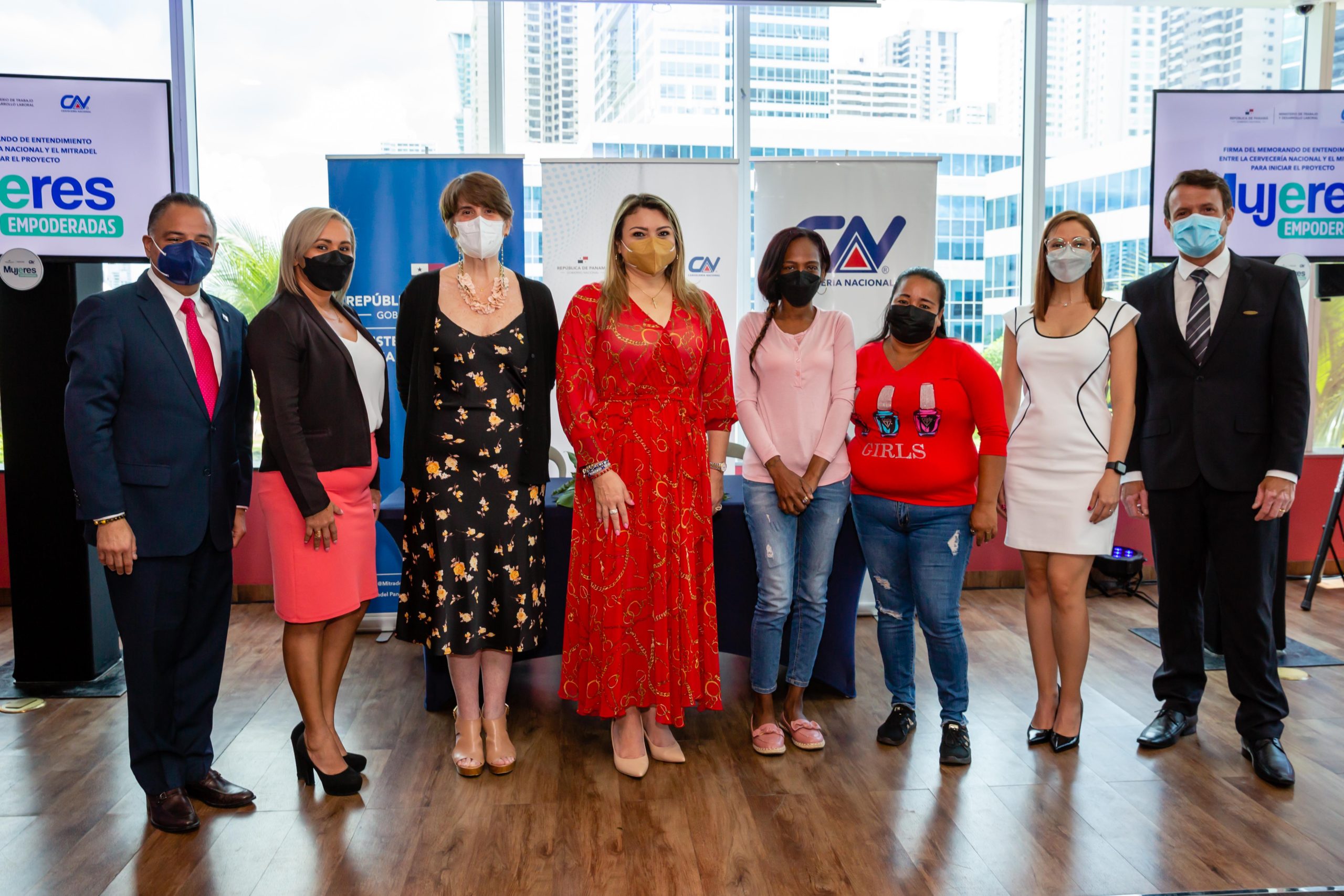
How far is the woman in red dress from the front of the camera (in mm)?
2639

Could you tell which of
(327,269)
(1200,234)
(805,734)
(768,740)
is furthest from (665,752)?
(1200,234)

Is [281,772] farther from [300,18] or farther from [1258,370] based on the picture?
[300,18]

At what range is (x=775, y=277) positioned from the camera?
2.81 meters

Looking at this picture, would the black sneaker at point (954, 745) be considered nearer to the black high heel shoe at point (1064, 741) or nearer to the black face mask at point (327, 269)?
the black high heel shoe at point (1064, 741)

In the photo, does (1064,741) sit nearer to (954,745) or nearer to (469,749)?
(954,745)

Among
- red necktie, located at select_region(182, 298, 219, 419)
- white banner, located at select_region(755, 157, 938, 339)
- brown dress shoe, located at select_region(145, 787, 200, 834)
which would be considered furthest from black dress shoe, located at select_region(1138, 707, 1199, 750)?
red necktie, located at select_region(182, 298, 219, 419)

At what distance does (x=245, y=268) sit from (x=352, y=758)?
125 inches

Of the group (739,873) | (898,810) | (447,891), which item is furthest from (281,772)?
(898,810)

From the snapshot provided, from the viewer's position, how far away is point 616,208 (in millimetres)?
4617

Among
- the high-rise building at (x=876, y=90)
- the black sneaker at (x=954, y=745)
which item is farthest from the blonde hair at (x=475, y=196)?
the high-rise building at (x=876, y=90)

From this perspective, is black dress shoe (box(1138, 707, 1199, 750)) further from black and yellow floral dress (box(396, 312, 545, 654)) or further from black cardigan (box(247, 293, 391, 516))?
black cardigan (box(247, 293, 391, 516))

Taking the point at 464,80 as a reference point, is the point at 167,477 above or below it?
below

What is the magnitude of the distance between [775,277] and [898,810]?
5.11 ft

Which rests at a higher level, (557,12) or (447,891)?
(557,12)
